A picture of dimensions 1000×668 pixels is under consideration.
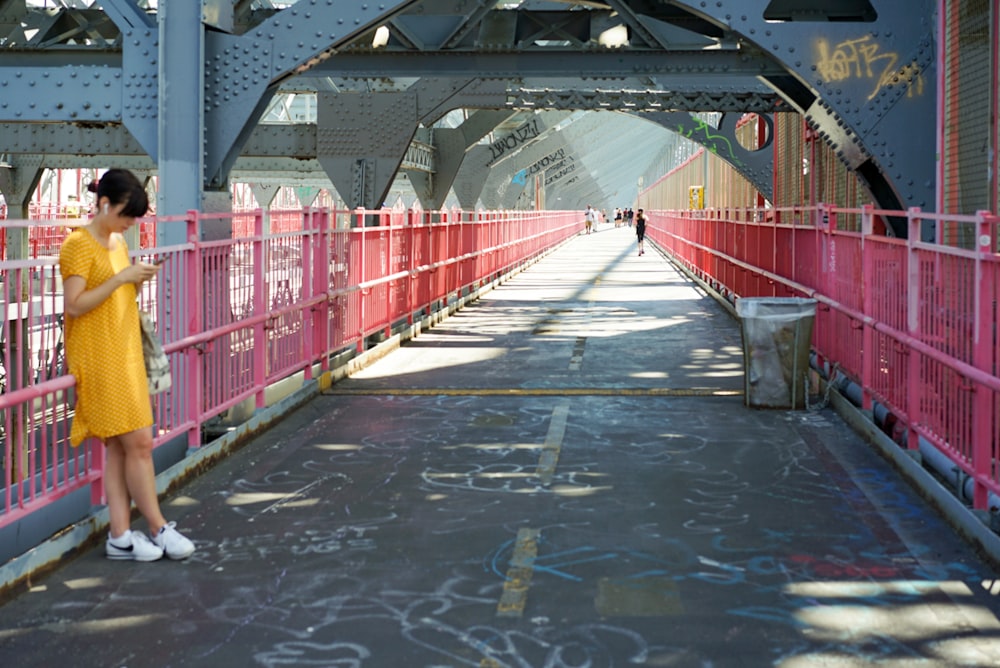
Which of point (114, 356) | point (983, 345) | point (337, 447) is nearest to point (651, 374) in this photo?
point (337, 447)

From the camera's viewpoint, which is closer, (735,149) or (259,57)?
(259,57)

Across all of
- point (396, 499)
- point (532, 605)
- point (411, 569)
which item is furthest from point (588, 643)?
point (396, 499)

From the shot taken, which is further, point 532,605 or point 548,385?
point 548,385

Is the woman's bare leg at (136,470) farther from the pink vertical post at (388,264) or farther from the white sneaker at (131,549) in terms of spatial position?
the pink vertical post at (388,264)

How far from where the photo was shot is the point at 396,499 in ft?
26.2

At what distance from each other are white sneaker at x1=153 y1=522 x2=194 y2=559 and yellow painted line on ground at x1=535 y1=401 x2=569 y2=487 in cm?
257

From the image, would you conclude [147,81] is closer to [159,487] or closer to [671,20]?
[159,487]

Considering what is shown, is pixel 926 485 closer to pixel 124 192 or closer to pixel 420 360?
pixel 124 192

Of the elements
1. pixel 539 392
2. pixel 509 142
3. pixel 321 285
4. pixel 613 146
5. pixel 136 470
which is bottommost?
pixel 539 392

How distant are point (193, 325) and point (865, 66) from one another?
645 cm

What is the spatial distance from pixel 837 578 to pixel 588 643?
158 centimetres

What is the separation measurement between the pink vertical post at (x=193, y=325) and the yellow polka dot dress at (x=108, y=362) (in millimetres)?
2531

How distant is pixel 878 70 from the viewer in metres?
11.6

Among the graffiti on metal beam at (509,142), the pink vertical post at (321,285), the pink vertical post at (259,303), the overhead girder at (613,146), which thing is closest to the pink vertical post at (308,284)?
the pink vertical post at (321,285)
